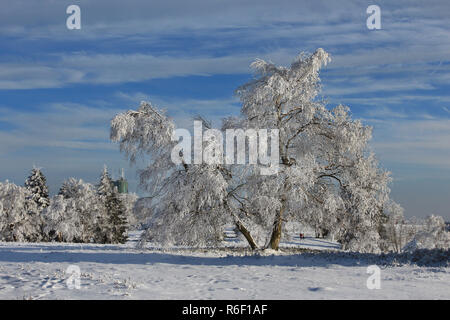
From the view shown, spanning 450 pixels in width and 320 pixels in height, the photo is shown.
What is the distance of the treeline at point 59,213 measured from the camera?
52.9m

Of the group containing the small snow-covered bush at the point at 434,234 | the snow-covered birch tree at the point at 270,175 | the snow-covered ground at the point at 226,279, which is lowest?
the small snow-covered bush at the point at 434,234

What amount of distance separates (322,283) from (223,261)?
5702 mm

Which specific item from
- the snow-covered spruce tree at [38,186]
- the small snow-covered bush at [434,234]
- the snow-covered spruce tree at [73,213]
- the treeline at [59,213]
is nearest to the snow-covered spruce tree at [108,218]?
the treeline at [59,213]

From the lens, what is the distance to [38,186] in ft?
190

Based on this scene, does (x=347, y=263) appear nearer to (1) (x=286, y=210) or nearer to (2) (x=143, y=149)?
(1) (x=286, y=210)

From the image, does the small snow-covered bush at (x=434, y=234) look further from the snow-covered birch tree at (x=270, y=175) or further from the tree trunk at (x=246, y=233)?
the tree trunk at (x=246, y=233)

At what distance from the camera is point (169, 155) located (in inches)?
871

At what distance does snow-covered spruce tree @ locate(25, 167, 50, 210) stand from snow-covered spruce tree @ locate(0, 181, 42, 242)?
178 centimetres

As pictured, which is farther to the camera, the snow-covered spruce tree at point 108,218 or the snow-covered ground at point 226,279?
the snow-covered spruce tree at point 108,218

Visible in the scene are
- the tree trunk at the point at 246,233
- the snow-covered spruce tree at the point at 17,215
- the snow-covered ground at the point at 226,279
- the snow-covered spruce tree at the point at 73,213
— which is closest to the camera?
the snow-covered ground at the point at 226,279

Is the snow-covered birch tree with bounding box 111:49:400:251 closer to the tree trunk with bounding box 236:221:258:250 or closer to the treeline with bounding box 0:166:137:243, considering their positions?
the tree trunk with bounding box 236:221:258:250

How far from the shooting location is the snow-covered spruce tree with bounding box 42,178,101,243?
175 ft

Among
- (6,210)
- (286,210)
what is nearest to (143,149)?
(286,210)

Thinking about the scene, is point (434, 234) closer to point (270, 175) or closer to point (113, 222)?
point (113, 222)
